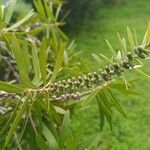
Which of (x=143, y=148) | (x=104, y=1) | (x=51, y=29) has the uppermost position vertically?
(x=51, y=29)

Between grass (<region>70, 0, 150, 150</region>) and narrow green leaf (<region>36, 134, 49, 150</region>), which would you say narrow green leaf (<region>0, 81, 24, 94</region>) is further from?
grass (<region>70, 0, 150, 150</region>)

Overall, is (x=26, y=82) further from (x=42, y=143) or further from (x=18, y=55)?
(x=42, y=143)

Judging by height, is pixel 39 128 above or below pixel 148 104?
above

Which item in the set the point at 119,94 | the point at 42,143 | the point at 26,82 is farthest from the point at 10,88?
the point at 119,94

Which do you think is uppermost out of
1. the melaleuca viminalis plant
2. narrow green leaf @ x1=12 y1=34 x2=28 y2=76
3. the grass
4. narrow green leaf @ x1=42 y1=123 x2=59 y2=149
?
narrow green leaf @ x1=12 y1=34 x2=28 y2=76

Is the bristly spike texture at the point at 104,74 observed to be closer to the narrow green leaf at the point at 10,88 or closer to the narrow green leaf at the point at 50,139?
the narrow green leaf at the point at 10,88

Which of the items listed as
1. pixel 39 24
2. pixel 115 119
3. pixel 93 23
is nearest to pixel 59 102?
pixel 39 24

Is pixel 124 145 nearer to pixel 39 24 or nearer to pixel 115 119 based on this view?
pixel 115 119

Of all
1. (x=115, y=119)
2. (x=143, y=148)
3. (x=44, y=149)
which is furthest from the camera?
(x=115, y=119)

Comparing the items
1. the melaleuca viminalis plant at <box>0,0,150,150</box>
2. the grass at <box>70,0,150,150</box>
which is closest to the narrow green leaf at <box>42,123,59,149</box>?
the melaleuca viminalis plant at <box>0,0,150,150</box>
